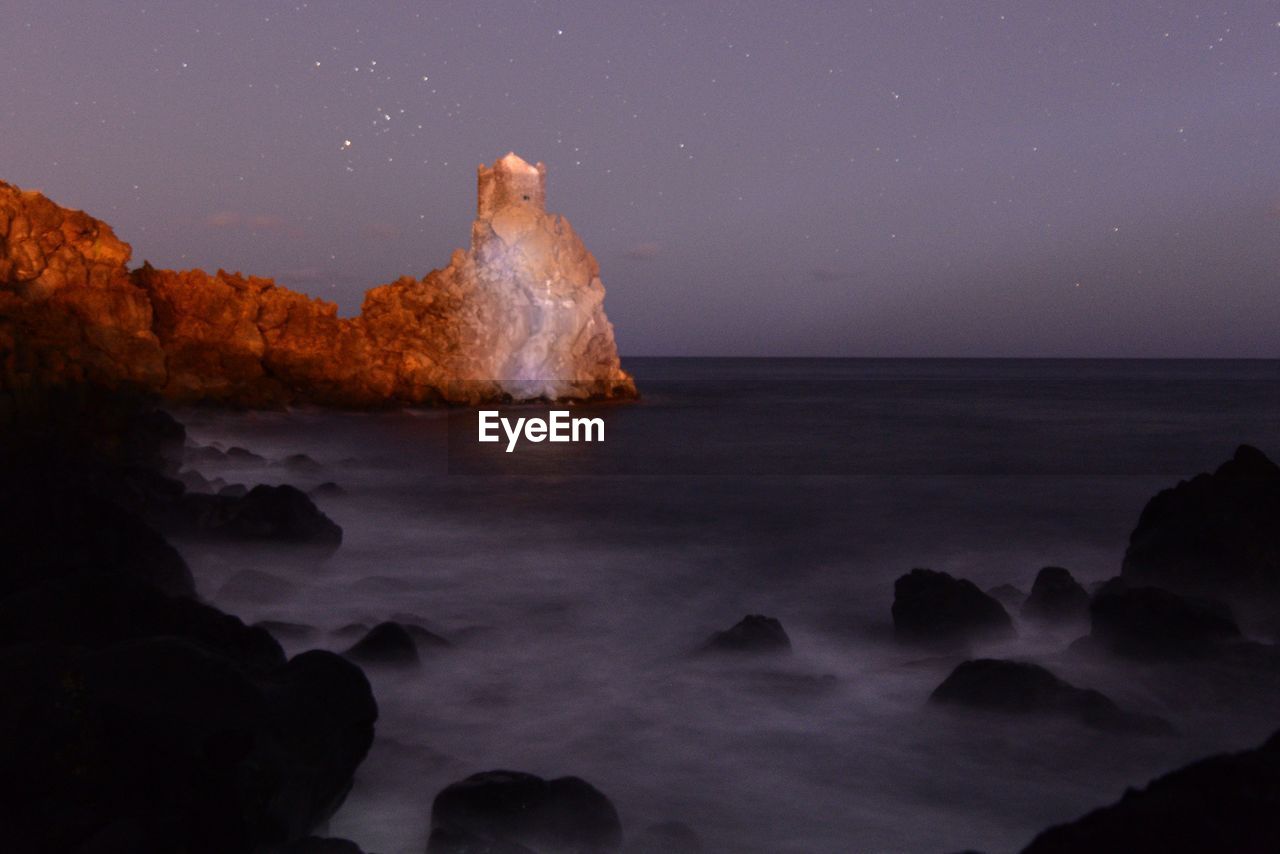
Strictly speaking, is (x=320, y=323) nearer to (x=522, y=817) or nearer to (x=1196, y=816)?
(x=522, y=817)

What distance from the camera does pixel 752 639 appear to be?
7.28 m

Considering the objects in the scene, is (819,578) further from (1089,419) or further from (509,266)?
(509,266)

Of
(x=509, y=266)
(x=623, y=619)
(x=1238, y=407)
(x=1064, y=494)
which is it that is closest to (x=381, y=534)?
(x=623, y=619)

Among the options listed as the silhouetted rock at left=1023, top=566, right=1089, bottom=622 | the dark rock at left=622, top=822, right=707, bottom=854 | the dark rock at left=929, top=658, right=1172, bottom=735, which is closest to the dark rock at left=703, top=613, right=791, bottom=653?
the dark rock at left=929, top=658, right=1172, bottom=735

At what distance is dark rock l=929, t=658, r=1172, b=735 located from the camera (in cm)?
566

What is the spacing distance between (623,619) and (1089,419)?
3751 cm

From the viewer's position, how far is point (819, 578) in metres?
10.7

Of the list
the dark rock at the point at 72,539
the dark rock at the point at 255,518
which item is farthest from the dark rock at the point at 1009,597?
the dark rock at the point at 255,518

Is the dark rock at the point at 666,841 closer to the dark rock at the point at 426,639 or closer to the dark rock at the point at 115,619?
the dark rock at the point at 115,619

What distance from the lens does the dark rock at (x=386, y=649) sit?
6.65 m

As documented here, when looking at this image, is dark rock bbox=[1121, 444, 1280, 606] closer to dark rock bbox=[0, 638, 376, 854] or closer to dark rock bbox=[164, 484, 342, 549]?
dark rock bbox=[0, 638, 376, 854]

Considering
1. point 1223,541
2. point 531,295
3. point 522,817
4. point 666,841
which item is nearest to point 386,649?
point 522,817

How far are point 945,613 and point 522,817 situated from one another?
4457 mm

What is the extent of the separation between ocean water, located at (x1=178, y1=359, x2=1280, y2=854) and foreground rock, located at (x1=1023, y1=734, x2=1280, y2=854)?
90.0 inches
